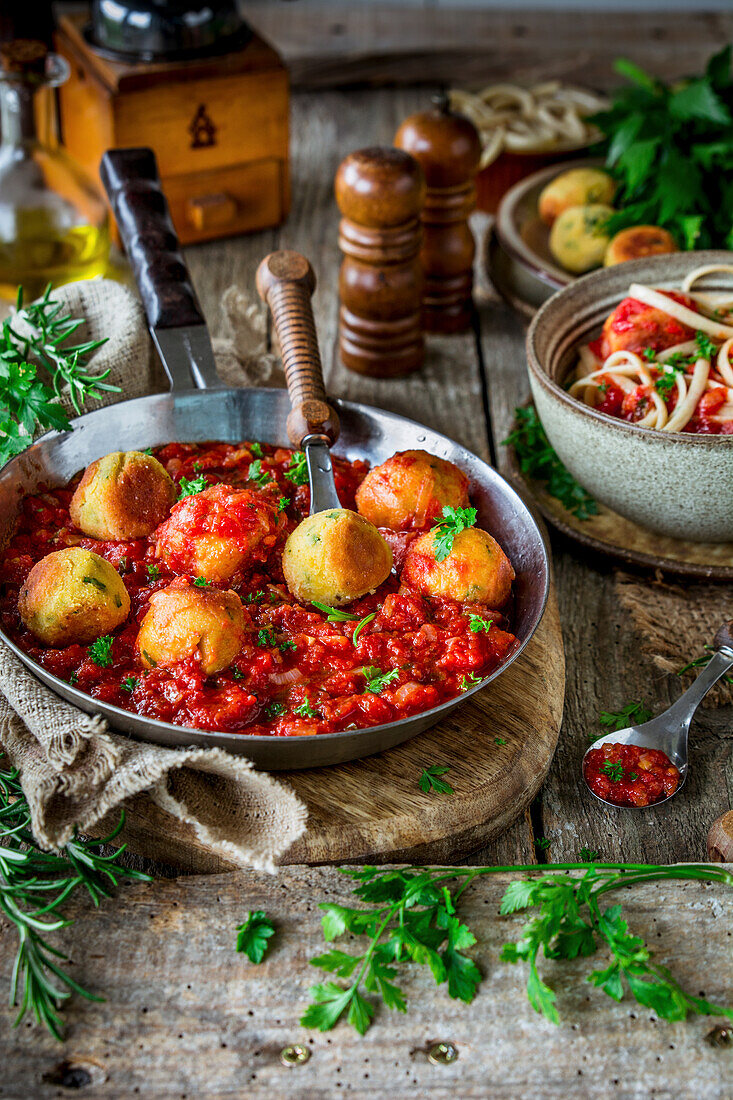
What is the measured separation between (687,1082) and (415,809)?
2.65ft

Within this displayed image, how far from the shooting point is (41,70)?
4234 mm

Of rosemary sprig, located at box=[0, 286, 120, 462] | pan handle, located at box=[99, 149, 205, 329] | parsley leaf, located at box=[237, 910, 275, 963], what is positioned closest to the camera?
parsley leaf, located at box=[237, 910, 275, 963]

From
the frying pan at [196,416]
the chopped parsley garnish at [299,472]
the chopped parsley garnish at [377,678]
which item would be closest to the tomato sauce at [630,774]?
the frying pan at [196,416]

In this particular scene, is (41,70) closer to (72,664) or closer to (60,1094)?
(72,664)

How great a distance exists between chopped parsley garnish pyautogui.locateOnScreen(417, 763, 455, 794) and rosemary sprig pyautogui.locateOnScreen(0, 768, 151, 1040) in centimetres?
68

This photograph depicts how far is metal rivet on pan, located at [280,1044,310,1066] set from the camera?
7.14 feet

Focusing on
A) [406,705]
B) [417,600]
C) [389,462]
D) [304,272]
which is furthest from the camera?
[304,272]

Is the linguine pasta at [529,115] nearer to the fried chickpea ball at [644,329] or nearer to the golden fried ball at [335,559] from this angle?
the fried chickpea ball at [644,329]

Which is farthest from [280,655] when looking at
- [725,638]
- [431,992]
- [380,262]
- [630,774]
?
[380,262]

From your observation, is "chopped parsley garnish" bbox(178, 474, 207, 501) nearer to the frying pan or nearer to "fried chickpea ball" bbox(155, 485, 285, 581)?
"fried chickpea ball" bbox(155, 485, 285, 581)

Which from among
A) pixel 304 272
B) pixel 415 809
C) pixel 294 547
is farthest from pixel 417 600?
pixel 304 272

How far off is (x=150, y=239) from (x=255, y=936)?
Result: 92.0 inches

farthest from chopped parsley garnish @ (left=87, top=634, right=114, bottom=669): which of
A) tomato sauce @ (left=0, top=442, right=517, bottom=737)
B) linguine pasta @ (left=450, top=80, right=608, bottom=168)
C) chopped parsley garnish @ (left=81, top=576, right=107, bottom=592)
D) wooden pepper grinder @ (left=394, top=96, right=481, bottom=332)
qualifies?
linguine pasta @ (left=450, top=80, right=608, bottom=168)

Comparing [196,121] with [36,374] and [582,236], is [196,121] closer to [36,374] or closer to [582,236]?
[582,236]
